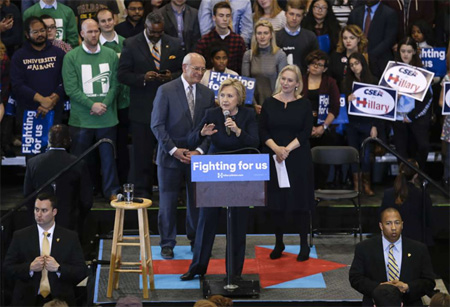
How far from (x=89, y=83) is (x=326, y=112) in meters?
2.57

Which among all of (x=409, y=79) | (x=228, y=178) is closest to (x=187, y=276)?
(x=228, y=178)

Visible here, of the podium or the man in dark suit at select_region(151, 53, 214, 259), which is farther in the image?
the man in dark suit at select_region(151, 53, 214, 259)

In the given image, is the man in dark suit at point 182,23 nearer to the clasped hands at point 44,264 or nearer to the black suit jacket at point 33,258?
the black suit jacket at point 33,258

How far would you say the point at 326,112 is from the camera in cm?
1008

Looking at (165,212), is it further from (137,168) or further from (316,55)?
(316,55)

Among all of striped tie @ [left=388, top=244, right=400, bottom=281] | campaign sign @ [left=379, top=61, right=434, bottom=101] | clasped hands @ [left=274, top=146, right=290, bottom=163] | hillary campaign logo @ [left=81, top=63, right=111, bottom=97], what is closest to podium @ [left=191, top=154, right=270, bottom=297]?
clasped hands @ [left=274, top=146, right=290, bottom=163]

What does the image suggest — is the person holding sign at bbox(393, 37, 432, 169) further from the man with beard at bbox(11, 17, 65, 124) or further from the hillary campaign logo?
the man with beard at bbox(11, 17, 65, 124)

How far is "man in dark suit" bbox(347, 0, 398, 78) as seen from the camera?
10586mm

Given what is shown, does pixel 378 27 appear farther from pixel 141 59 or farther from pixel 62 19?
pixel 62 19

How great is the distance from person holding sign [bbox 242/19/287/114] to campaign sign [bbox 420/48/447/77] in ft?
5.83

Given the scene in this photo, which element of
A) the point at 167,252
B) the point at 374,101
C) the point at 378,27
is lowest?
the point at 167,252

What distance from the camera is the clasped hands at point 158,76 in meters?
9.36

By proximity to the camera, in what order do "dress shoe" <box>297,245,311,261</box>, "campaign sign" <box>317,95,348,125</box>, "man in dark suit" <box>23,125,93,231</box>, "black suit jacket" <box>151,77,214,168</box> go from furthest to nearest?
1. "campaign sign" <box>317,95,348,125</box>
2. "dress shoe" <box>297,245,311,261</box>
3. "man in dark suit" <box>23,125,93,231</box>
4. "black suit jacket" <box>151,77,214,168</box>

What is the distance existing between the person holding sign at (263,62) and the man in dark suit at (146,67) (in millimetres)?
777
